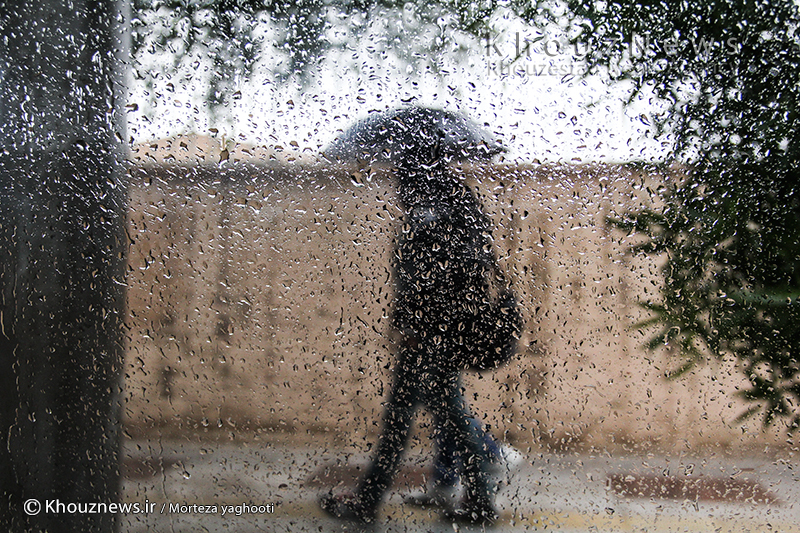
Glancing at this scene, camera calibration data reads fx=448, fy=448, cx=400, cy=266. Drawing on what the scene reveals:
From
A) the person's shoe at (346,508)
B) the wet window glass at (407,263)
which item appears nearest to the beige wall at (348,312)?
the wet window glass at (407,263)

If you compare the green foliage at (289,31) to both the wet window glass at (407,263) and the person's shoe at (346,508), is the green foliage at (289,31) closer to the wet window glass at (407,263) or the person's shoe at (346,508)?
the wet window glass at (407,263)

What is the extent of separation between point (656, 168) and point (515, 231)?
0.82ft

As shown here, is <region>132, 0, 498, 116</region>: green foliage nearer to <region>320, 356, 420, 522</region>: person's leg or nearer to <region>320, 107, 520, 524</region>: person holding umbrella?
<region>320, 107, 520, 524</region>: person holding umbrella

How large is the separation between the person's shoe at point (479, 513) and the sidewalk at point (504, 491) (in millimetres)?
15

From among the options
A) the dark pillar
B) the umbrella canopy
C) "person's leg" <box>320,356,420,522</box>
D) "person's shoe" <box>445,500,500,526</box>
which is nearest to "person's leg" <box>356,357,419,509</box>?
"person's leg" <box>320,356,420,522</box>

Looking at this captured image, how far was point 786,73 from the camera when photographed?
72 cm

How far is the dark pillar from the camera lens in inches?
31.1

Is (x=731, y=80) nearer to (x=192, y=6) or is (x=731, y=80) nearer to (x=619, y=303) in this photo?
(x=619, y=303)

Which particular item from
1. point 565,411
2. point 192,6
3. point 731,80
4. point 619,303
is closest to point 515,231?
point 619,303

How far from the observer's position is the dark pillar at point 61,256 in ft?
2.59

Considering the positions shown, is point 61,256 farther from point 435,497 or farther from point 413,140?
point 435,497

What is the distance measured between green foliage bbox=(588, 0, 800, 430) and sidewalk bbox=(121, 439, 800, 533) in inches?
5.3

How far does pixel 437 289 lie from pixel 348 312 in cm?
15

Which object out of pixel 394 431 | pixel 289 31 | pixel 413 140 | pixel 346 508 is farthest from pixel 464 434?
pixel 289 31
